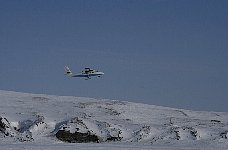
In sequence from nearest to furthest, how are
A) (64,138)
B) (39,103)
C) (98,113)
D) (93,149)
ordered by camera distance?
1. (93,149)
2. (64,138)
3. (98,113)
4. (39,103)

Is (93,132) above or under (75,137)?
above

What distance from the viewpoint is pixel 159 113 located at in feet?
167

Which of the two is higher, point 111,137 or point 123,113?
point 123,113

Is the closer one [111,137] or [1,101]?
[111,137]

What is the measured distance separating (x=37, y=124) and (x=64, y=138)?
96.7 inches

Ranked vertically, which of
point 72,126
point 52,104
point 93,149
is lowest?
point 93,149

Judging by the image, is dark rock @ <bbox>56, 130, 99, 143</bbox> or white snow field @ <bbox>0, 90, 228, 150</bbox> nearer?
white snow field @ <bbox>0, 90, 228, 150</bbox>

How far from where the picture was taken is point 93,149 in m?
26.0

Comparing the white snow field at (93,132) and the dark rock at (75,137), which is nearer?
the white snow field at (93,132)

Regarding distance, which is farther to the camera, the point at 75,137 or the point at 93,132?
the point at 93,132

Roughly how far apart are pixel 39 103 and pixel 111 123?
13973 millimetres

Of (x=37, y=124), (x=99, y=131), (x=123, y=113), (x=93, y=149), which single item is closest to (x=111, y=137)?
(x=99, y=131)

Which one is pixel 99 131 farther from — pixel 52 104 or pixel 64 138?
pixel 52 104

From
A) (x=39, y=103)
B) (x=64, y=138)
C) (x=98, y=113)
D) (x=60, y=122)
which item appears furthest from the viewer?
(x=39, y=103)
